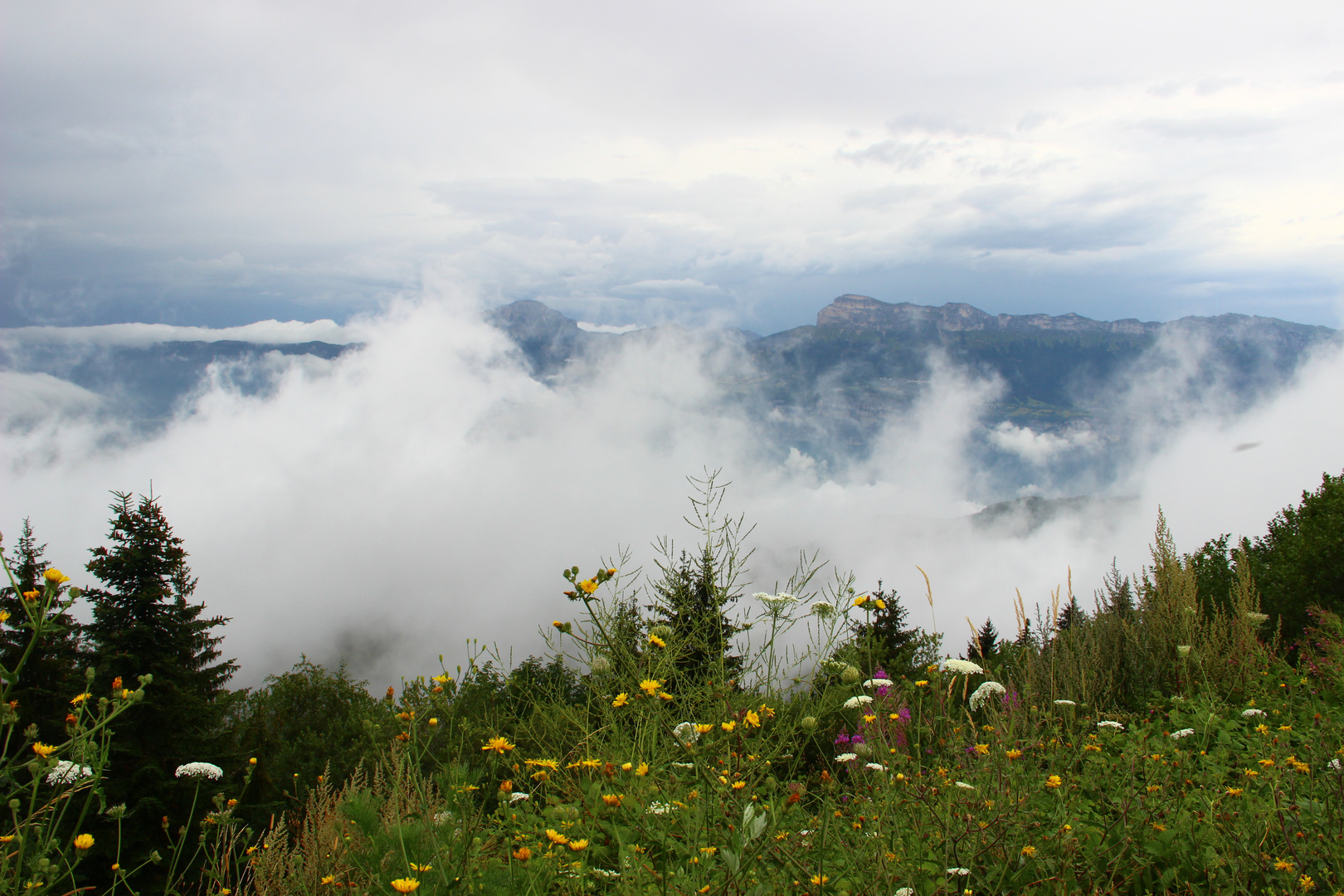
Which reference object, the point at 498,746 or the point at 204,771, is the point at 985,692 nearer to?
the point at 498,746

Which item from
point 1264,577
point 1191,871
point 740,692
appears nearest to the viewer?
point 1191,871

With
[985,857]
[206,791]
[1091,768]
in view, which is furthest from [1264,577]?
[206,791]

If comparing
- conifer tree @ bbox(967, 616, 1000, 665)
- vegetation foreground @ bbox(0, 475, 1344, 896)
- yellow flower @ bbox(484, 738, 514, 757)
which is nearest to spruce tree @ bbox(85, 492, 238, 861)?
vegetation foreground @ bbox(0, 475, 1344, 896)

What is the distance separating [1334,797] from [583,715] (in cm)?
302

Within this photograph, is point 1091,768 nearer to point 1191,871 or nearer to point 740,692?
point 1191,871

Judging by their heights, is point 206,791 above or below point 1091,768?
below

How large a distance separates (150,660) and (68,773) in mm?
23323

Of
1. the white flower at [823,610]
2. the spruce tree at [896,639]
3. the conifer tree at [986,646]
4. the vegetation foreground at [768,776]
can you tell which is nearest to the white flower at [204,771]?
the vegetation foreground at [768,776]

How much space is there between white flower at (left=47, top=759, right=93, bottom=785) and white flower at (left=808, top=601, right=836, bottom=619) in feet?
9.44

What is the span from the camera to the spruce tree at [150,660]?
18.6 meters

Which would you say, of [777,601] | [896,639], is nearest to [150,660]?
[896,639]

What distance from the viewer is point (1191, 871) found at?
8.06 feet

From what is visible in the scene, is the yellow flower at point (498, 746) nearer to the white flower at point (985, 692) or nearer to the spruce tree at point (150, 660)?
the white flower at point (985, 692)

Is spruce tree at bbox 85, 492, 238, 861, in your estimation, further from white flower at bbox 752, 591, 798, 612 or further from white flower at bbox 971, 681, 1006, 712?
white flower at bbox 971, 681, 1006, 712
